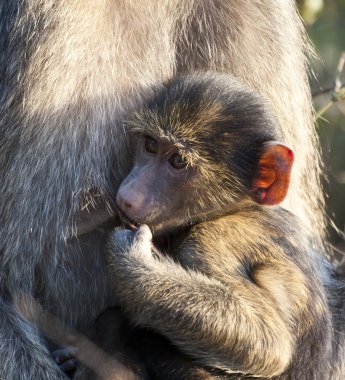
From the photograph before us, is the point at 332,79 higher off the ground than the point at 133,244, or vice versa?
the point at 133,244

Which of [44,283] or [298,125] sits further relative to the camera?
[298,125]

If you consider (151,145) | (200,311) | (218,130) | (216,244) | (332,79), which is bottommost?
(332,79)

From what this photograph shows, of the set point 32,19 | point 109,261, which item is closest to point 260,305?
point 109,261

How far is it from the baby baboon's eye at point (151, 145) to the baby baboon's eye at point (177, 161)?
0.07m

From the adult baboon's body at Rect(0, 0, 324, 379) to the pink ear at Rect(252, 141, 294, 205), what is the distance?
58 cm

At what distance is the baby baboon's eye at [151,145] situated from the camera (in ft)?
15.1

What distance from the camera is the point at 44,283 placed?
15.9ft

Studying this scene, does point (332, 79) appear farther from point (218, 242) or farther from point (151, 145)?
point (218, 242)

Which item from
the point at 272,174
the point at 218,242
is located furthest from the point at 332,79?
the point at 218,242

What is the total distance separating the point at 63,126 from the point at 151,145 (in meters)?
0.36

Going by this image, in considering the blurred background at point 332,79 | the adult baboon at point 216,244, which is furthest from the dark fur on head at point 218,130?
the blurred background at point 332,79

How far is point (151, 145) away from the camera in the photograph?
15.2 ft

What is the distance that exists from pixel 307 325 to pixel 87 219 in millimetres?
909

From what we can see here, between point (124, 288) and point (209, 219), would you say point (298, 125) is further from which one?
point (124, 288)
